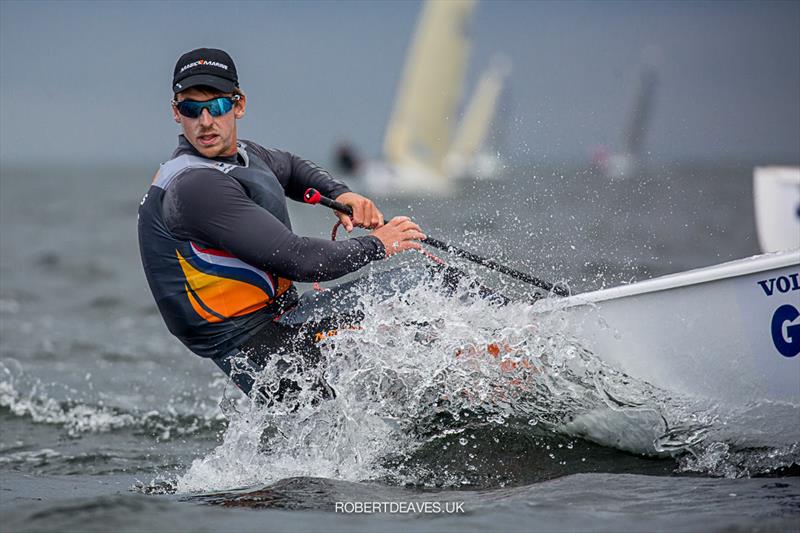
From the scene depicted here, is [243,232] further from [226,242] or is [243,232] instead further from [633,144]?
[633,144]

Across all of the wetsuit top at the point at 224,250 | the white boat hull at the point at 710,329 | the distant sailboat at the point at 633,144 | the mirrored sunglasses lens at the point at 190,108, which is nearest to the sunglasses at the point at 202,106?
the mirrored sunglasses lens at the point at 190,108

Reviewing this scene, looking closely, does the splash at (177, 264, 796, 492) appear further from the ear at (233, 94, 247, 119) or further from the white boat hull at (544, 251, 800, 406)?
the ear at (233, 94, 247, 119)

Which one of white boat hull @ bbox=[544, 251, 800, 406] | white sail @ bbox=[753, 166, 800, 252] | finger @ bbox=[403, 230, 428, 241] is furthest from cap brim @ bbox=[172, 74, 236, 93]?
white sail @ bbox=[753, 166, 800, 252]

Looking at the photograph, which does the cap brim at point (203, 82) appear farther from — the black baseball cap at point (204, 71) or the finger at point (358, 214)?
the finger at point (358, 214)

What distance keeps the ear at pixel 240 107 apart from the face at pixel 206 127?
47mm

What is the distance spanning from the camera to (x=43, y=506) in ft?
11.9

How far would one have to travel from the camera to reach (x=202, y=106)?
4035mm

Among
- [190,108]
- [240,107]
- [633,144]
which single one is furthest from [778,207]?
[633,144]

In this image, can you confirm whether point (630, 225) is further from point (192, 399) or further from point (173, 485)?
point (173, 485)

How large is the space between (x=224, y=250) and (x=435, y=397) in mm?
1141

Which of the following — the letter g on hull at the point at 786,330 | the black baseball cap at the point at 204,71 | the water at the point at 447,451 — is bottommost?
the water at the point at 447,451

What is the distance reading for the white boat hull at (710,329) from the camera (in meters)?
4.04

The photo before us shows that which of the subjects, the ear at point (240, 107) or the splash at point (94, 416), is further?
the splash at point (94, 416)

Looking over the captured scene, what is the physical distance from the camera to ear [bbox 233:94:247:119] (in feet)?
13.8
